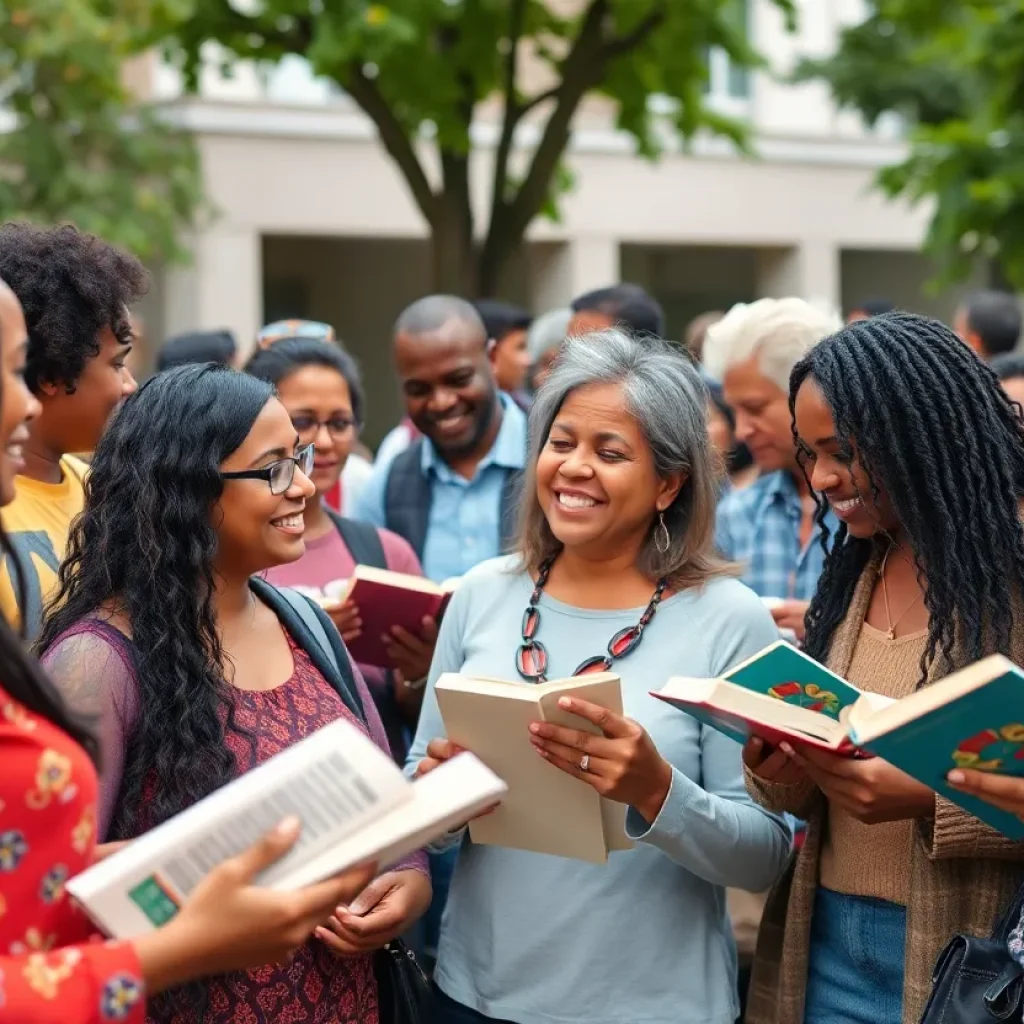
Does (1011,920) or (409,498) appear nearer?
(1011,920)

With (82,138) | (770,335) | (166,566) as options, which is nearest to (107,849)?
(166,566)

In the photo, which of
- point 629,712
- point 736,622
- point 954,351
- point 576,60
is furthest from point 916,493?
point 576,60

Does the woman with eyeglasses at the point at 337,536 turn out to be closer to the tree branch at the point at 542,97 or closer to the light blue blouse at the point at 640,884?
the light blue blouse at the point at 640,884

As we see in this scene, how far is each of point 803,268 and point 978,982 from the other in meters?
19.7

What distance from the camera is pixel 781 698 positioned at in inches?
115

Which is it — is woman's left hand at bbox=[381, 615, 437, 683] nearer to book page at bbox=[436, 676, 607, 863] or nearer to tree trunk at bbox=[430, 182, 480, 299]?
book page at bbox=[436, 676, 607, 863]

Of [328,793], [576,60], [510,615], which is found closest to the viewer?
[328,793]

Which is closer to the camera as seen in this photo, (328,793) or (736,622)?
(328,793)

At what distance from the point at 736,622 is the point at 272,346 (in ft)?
8.14

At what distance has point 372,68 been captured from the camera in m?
12.1

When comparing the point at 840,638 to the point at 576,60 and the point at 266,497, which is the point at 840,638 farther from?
the point at 576,60

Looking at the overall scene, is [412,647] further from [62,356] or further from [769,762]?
[769,762]

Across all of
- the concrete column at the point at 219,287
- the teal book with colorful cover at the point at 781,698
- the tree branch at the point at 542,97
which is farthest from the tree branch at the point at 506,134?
the teal book with colorful cover at the point at 781,698

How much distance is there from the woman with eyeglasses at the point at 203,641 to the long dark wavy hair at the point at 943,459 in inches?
44.6
